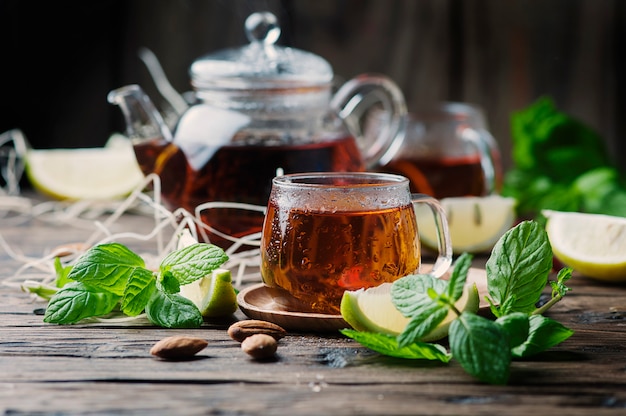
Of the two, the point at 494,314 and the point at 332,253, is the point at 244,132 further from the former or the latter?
the point at 494,314

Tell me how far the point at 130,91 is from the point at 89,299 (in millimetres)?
583

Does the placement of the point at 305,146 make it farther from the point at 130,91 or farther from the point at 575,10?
the point at 575,10

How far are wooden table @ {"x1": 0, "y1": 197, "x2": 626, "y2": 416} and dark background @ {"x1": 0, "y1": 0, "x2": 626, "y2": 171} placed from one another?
1797 millimetres

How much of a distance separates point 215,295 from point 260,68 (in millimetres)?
559

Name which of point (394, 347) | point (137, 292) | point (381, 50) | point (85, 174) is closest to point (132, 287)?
point (137, 292)

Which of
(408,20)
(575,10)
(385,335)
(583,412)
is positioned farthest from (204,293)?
(575,10)

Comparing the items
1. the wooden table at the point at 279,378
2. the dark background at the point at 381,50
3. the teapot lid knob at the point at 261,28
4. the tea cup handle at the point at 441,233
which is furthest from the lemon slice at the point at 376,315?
the dark background at the point at 381,50

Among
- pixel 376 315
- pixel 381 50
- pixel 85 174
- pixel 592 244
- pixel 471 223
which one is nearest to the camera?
pixel 376 315

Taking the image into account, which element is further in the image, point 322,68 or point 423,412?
point 322,68

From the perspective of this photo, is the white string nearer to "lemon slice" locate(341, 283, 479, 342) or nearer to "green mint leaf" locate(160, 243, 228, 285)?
"green mint leaf" locate(160, 243, 228, 285)

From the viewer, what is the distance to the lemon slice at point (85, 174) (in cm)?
226

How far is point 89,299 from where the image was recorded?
3.57 ft

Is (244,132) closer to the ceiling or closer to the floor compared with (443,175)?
Result: closer to the ceiling

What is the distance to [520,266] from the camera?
1027 millimetres
